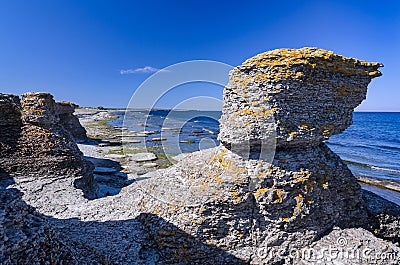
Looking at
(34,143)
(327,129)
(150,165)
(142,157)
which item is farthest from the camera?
(142,157)

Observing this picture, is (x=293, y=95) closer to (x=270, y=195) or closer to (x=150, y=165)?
(x=270, y=195)

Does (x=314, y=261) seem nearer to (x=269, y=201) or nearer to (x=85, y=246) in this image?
(x=269, y=201)

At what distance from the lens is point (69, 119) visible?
111 feet

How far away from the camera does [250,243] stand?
7.61 meters

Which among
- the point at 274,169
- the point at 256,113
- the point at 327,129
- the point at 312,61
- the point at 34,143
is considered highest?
the point at 312,61

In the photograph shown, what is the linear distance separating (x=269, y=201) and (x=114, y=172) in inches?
715

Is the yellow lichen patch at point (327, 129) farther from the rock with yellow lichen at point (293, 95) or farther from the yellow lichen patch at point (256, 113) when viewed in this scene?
the yellow lichen patch at point (256, 113)

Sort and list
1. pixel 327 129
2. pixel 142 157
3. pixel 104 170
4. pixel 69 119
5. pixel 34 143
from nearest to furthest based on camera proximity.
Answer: pixel 327 129 → pixel 34 143 → pixel 104 170 → pixel 142 157 → pixel 69 119

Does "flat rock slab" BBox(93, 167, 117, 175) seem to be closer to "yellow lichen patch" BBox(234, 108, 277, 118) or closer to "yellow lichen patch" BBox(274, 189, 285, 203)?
"yellow lichen patch" BBox(234, 108, 277, 118)

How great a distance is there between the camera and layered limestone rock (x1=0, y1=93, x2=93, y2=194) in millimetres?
12336

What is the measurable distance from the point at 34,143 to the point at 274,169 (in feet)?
40.3

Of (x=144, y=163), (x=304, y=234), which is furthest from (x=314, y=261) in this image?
(x=144, y=163)

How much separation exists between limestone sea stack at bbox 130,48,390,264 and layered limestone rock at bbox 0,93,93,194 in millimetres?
7872

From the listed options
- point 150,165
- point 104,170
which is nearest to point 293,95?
point 104,170
